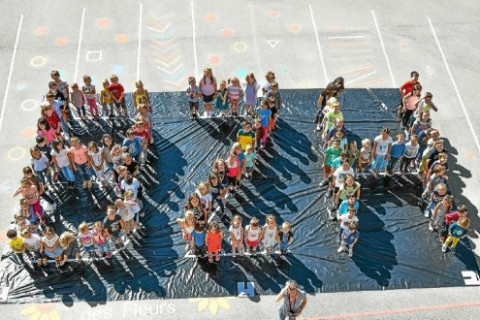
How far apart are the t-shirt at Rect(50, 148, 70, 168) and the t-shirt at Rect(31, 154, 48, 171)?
0.81 ft

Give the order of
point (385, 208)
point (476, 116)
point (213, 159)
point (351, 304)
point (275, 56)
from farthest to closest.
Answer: point (275, 56), point (476, 116), point (213, 159), point (385, 208), point (351, 304)

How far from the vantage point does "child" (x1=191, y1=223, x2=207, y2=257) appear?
43.0 feet

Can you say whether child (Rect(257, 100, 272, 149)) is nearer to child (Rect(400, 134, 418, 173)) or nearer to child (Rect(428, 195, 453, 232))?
child (Rect(400, 134, 418, 173))

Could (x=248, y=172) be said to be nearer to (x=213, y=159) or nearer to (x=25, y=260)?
(x=213, y=159)

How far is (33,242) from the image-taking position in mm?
13227

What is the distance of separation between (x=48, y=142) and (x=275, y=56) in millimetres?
8571

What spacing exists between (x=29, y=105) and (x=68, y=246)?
653cm

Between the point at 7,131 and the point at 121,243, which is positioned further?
the point at 7,131

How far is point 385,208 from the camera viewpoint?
15.1 metres

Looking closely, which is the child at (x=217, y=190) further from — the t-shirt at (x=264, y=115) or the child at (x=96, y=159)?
the child at (x=96, y=159)

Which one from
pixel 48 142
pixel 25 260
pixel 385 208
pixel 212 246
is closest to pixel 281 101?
pixel 385 208

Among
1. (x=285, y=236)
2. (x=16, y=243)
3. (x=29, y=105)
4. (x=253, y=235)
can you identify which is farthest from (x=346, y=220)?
(x=29, y=105)

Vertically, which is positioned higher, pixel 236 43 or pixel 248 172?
pixel 236 43

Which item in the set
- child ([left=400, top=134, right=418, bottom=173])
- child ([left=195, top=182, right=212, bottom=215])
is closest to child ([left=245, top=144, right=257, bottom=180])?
child ([left=195, top=182, right=212, bottom=215])
